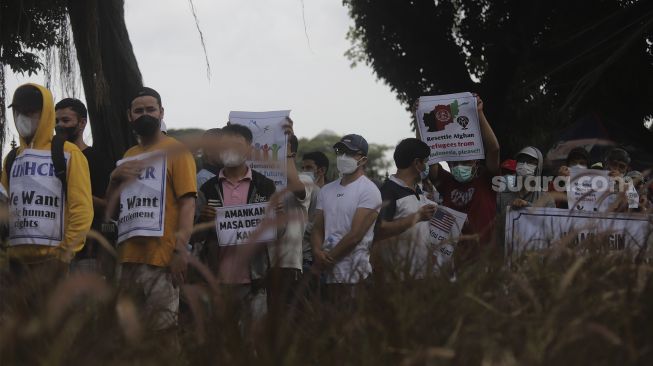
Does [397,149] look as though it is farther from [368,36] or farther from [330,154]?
[330,154]

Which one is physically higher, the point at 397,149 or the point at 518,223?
the point at 397,149

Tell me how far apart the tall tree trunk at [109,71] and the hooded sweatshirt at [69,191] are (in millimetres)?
2275

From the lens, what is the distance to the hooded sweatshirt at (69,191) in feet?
15.9

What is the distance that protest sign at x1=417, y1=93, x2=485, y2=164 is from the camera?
7336mm

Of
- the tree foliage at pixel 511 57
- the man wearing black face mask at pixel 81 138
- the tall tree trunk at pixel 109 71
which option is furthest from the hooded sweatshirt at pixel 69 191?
the tree foliage at pixel 511 57

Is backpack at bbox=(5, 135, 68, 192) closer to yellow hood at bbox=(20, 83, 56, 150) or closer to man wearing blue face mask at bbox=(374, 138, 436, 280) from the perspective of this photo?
yellow hood at bbox=(20, 83, 56, 150)

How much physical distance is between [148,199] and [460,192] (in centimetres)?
277

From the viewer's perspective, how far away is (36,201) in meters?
4.95

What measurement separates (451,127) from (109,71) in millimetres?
2530

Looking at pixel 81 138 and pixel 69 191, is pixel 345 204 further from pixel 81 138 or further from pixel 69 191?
pixel 69 191

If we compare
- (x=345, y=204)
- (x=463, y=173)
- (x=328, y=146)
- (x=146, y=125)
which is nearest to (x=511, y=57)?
(x=463, y=173)

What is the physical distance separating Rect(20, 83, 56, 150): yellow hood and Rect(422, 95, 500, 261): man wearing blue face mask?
9.74ft

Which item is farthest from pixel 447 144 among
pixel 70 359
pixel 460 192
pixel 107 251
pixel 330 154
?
pixel 330 154

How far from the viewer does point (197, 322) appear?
8.86 feet
